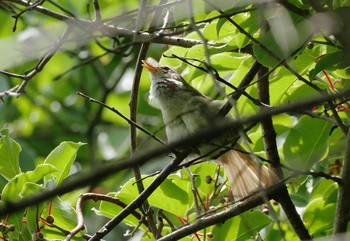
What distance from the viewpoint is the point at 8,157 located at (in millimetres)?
2760

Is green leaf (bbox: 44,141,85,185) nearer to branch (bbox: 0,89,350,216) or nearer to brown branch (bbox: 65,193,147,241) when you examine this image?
brown branch (bbox: 65,193,147,241)

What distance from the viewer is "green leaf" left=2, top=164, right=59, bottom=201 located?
2561 millimetres

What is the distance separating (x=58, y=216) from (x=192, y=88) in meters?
1.11

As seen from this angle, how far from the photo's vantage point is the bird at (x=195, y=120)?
3219 mm

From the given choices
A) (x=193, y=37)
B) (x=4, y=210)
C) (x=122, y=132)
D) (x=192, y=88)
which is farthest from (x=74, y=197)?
(x=4, y=210)

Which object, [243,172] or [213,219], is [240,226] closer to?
[213,219]

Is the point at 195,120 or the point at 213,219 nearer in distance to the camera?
the point at 213,219

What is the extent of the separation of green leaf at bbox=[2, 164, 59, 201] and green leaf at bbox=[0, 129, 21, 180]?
149 millimetres

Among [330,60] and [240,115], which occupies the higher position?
[330,60]

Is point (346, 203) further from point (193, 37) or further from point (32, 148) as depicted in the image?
point (32, 148)

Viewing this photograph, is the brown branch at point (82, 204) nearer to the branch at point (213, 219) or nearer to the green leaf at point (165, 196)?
the green leaf at point (165, 196)

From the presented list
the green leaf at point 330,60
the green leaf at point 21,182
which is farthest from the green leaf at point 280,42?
the green leaf at point 21,182

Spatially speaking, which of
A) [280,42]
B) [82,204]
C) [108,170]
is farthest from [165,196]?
[108,170]

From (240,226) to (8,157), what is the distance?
94cm
